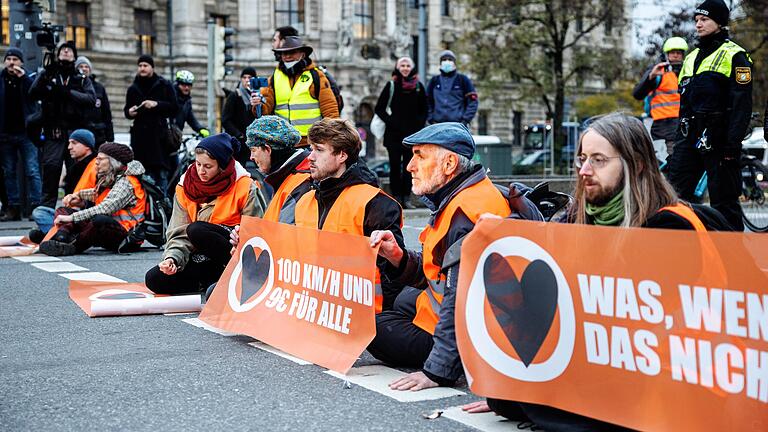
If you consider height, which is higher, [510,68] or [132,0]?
[132,0]

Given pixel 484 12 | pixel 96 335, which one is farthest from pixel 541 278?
pixel 484 12

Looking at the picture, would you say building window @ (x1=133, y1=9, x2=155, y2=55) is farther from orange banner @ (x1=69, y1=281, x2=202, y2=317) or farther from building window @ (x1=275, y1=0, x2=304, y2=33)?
orange banner @ (x1=69, y1=281, x2=202, y2=317)

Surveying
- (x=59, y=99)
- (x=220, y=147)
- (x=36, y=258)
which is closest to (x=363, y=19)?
(x=59, y=99)

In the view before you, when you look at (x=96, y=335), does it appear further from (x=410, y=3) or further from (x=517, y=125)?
(x=517, y=125)

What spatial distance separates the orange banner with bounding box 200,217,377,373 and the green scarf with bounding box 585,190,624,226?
1306 millimetres

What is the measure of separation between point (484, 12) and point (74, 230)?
32702 mm

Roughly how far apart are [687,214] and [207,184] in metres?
4.23

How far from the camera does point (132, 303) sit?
285 inches

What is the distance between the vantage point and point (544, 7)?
44531 mm

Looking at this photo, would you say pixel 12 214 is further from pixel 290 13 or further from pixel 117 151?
pixel 290 13

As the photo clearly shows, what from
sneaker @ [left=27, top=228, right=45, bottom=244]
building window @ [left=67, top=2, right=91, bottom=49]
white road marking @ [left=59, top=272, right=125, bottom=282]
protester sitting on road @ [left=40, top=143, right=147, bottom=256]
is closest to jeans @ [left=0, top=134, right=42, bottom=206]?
sneaker @ [left=27, top=228, right=45, bottom=244]

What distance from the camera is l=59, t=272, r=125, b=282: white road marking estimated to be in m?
8.83

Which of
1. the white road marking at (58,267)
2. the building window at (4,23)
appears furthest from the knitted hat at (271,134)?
the building window at (4,23)

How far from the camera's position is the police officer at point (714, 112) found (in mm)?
8438
